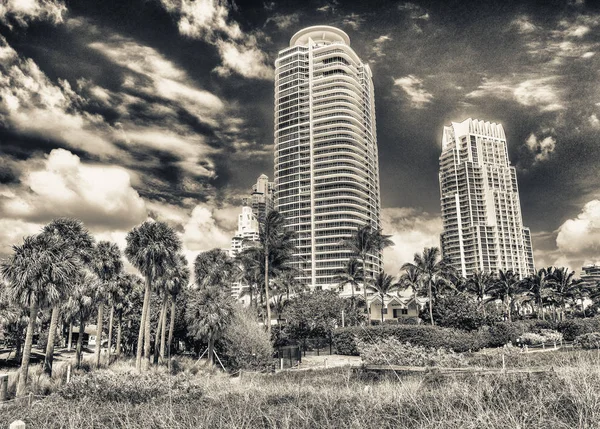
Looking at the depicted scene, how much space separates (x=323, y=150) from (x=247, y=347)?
12419cm

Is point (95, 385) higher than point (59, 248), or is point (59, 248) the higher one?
point (59, 248)

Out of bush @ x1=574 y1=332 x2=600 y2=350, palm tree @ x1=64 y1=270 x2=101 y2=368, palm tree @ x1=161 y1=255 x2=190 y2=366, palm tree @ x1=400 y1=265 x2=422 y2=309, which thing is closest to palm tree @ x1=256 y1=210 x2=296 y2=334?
palm tree @ x1=161 y1=255 x2=190 y2=366

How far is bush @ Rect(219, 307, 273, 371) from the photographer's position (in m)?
33.8

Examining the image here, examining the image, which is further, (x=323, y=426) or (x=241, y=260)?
(x=241, y=260)

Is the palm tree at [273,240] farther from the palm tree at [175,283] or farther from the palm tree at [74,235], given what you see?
the palm tree at [74,235]

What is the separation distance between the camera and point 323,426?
25.2 ft

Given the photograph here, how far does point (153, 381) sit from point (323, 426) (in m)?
11.7

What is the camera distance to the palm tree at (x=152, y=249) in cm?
3675

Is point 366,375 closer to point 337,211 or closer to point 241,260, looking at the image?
point 241,260

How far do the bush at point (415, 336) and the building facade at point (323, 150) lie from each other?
296 ft

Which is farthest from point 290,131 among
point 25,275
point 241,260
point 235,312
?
point 25,275

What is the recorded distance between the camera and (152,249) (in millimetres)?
36719

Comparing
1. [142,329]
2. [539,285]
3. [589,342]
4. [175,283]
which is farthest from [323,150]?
[142,329]

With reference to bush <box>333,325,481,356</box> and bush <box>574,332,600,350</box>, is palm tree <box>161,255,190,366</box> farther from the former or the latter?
bush <box>574,332,600,350</box>
